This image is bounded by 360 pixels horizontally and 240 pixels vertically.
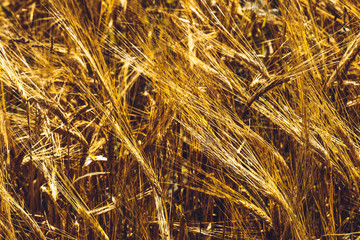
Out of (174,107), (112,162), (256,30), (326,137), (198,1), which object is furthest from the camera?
(256,30)

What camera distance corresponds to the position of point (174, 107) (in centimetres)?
111

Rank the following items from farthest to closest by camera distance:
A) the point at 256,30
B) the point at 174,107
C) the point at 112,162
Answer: the point at 256,30, the point at 112,162, the point at 174,107

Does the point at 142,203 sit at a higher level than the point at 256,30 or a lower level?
lower

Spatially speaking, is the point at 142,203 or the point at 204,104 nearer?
the point at 204,104

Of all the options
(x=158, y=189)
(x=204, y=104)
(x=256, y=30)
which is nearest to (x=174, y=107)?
(x=204, y=104)

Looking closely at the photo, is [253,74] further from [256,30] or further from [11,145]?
[11,145]

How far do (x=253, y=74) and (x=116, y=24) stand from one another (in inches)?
22.8

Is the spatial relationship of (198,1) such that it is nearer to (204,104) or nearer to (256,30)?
(256,30)

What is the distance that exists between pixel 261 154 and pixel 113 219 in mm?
420

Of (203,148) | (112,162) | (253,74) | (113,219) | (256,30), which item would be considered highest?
(256,30)

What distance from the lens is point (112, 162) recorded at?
3.99ft

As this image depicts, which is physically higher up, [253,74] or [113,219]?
[253,74]

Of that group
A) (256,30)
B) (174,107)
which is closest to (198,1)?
(256,30)

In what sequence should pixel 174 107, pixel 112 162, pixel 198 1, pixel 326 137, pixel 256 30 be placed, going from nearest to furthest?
pixel 326 137 < pixel 174 107 < pixel 112 162 < pixel 198 1 < pixel 256 30
